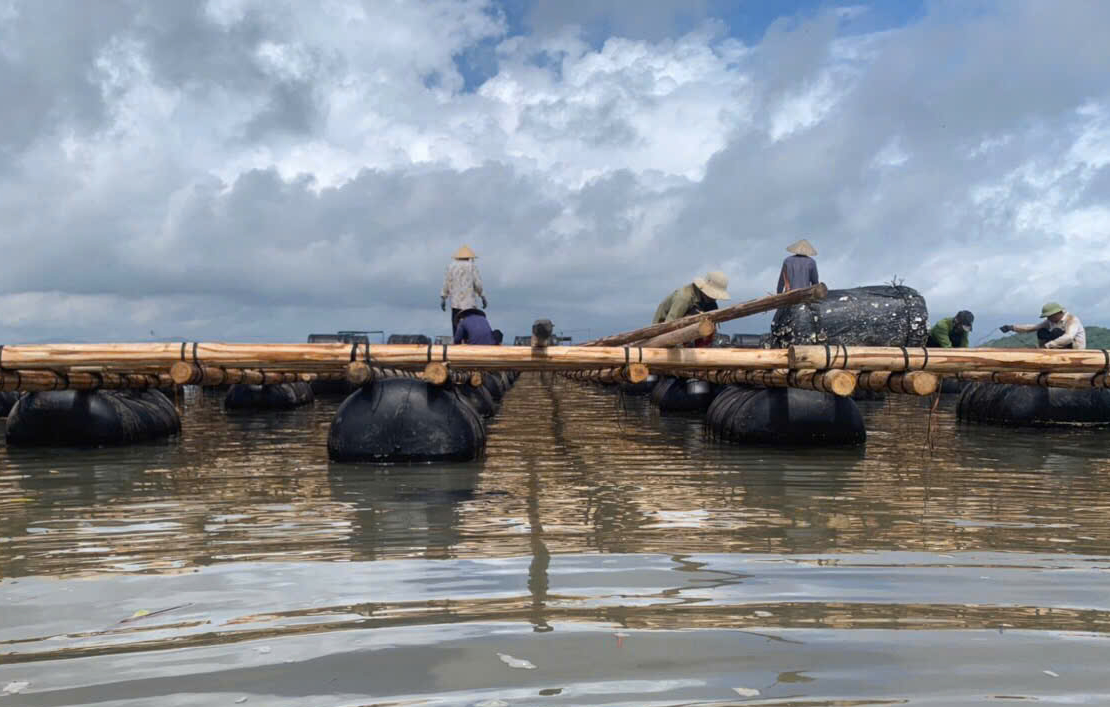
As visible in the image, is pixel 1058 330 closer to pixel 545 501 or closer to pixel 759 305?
pixel 759 305

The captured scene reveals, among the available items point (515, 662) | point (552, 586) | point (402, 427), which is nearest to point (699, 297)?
point (402, 427)

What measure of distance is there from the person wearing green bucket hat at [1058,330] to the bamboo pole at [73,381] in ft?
36.9

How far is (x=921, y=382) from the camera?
8.36 meters

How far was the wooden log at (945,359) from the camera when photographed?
8422 mm

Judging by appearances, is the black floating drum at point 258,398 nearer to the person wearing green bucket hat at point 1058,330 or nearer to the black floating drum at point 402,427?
the black floating drum at point 402,427

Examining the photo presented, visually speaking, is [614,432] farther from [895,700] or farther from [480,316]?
[895,700]

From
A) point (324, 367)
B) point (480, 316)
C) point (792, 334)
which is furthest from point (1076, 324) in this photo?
point (324, 367)

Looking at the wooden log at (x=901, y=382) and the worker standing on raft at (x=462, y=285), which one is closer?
the wooden log at (x=901, y=382)

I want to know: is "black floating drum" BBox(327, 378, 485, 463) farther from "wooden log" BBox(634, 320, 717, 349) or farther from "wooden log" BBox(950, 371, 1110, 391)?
"wooden log" BBox(950, 371, 1110, 391)

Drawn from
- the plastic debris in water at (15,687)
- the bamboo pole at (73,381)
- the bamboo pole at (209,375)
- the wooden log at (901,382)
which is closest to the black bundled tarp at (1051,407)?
the wooden log at (901,382)

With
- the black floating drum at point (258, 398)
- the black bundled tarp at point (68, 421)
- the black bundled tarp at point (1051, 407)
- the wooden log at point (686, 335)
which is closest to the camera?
the wooden log at point (686, 335)

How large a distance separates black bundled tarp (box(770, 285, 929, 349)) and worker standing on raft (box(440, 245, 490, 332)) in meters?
3.52

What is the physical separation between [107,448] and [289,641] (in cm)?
682

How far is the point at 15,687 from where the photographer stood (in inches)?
110
